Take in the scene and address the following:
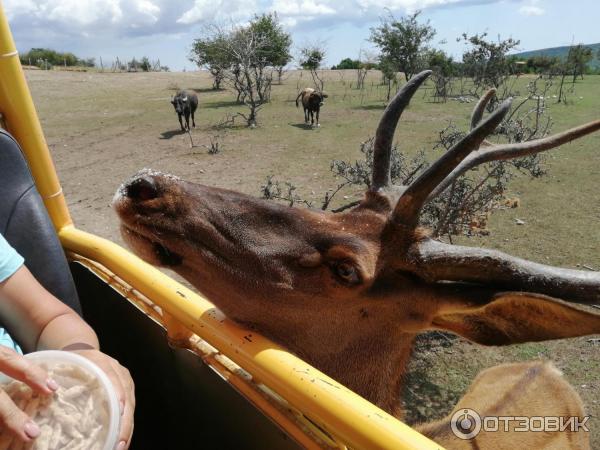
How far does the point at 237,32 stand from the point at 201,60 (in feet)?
59.6

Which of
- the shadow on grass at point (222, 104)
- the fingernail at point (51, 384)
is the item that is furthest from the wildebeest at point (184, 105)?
the fingernail at point (51, 384)

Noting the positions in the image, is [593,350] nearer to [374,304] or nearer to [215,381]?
[374,304]

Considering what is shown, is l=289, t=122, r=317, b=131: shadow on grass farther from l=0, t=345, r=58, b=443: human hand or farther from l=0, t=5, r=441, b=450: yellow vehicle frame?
l=0, t=345, r=58, b=443: human hand

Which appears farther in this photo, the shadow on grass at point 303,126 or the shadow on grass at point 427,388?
the shadow on grass at point 303,126

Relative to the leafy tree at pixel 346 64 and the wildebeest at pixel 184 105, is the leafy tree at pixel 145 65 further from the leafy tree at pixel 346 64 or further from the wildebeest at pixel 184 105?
the wildebeest at pixel 184 105

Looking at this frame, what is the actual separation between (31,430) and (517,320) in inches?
75.6

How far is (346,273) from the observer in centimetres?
230

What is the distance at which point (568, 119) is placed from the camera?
730 inches

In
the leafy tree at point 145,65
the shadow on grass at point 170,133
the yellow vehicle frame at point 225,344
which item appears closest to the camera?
the yellow vehicle frame at point 225,344

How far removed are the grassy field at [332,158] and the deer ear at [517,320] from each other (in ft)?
7.56

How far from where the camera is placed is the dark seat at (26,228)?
2488 mm

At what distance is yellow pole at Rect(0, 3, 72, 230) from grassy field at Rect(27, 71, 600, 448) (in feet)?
11.5

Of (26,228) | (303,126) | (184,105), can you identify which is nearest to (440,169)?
(26,228)

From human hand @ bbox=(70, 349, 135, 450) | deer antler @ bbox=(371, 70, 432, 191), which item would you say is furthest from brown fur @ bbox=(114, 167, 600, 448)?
human hand @ bbox=(70, 349, 135, 450)
